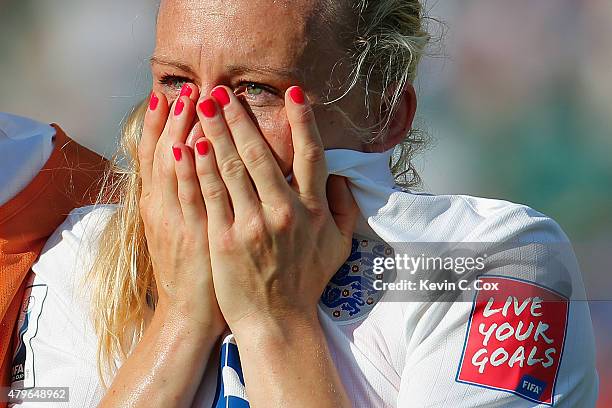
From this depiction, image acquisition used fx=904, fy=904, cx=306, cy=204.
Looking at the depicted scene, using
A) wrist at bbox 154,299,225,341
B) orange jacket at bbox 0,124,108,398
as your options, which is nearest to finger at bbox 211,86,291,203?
wrist at bbox 154,299,225,341

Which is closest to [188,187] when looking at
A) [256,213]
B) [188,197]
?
[188,197]

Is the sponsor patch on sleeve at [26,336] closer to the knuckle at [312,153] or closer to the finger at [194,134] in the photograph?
the finger at [194,134]

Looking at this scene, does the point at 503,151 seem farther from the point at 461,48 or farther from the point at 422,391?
the point at 422,391

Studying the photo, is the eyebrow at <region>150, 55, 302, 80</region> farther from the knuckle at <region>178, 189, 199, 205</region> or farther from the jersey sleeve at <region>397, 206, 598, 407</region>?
the jersey sleeve at <region>397, 206, 598, 407</region>

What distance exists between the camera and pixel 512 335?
140 cm

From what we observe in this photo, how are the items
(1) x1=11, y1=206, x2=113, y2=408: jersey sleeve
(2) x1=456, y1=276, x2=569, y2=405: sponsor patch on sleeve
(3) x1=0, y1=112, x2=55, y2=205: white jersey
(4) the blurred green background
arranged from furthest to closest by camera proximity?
1. (4) the blurred green background
2. (3) x1=0, y1=112, x2=55, y2=205: white jersey
3. (1) x1=11, y1=206, x2=113, y2=408: jersey sleeve
4. (2) x1=456, y1=276, x2=569, y2=405: sponsor patch on sleeve

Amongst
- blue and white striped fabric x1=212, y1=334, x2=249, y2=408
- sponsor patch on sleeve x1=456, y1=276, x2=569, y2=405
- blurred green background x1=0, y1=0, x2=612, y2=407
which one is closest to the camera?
sponsor patch on sleeve x1=456, y1=276, x2=569, y2=405

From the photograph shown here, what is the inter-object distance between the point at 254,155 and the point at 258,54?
6.6 inches

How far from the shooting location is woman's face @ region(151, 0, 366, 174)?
1.49 m

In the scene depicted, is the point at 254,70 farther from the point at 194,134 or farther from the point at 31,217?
the point at 31,217

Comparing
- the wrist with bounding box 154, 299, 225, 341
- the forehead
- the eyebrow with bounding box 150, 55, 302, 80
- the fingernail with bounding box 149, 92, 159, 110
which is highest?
the forehead

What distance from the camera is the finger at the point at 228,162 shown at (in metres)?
1.48

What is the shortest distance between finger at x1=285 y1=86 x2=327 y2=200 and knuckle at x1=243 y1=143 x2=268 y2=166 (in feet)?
0.18

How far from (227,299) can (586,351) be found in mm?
594
